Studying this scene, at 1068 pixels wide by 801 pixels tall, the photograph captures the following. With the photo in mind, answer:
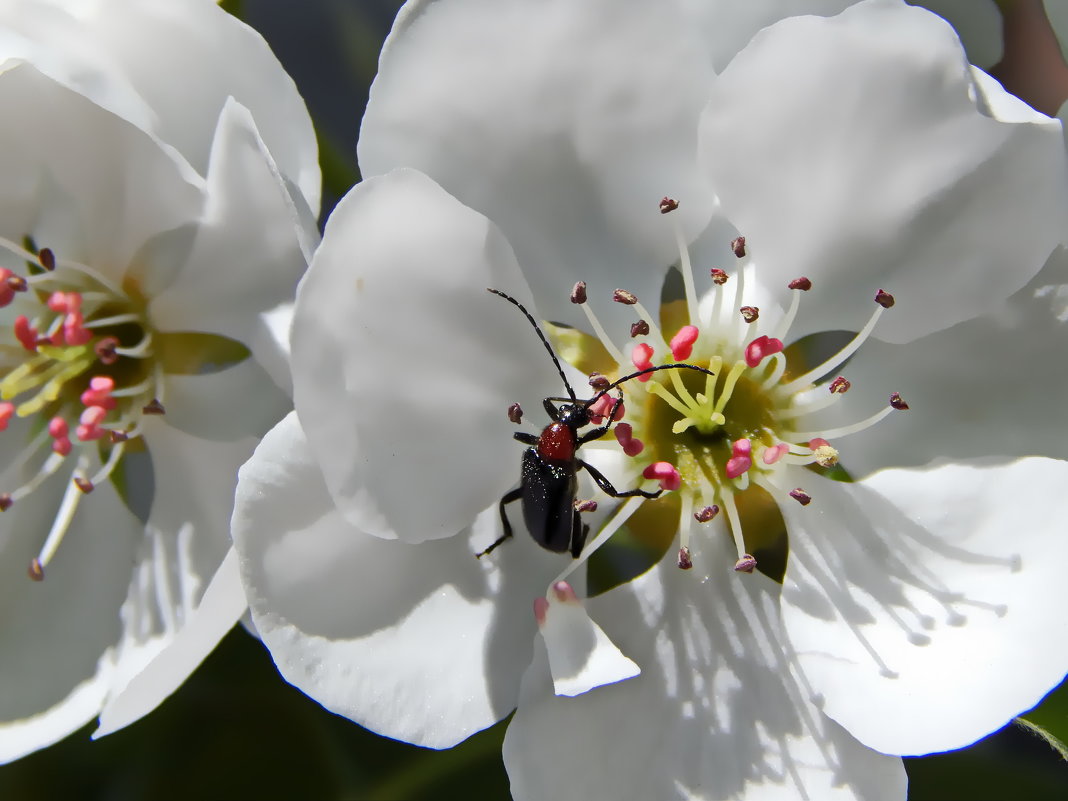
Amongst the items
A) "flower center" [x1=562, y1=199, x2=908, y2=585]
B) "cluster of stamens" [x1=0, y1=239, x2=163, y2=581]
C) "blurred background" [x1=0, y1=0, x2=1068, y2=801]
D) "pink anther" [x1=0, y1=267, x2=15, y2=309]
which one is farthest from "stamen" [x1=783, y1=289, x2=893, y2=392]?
"pink anther" [x1=0, y1=267, x2=15, y2=309]

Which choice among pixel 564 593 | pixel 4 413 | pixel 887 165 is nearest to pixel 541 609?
pixel 564 593

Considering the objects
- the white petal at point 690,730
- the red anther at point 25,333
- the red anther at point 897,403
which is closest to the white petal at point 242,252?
the red anther at point 25,333

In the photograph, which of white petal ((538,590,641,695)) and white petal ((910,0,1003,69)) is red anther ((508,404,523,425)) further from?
white petal ((910,0,1003,69))

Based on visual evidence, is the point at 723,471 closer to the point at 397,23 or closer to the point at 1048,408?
the point at 1048,408

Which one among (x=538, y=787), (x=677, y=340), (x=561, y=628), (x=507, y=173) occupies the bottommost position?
(x=538, y=787)

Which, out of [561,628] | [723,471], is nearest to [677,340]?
[723,471]

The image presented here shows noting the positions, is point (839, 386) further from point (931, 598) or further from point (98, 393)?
point (98, 393)
